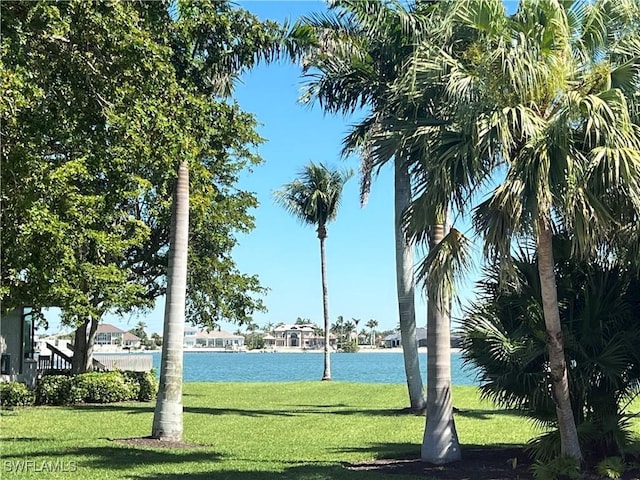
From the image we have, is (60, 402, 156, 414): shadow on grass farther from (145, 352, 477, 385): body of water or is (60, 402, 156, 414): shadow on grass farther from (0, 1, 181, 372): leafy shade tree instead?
(145, 352, 477, 385): body of water

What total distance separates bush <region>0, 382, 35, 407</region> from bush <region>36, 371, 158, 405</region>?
0.67m

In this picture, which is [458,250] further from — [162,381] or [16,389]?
[16,389]

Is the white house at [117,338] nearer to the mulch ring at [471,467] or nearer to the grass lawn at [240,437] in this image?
the grass lawn at [240,437]

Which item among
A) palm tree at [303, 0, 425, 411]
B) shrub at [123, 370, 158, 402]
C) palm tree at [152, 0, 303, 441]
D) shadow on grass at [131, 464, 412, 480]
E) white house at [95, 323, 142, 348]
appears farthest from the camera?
white house at [95, 323, 142, 348]

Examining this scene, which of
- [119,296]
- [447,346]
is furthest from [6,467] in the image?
[119,296]

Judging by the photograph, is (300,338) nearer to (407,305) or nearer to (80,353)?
(80,353)

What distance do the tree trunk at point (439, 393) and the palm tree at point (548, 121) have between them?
1.96m

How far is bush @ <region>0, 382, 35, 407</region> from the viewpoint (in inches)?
788

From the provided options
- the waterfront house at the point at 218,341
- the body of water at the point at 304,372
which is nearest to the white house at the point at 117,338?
the body of water at the point at 304,372

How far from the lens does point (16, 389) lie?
66.5 ft

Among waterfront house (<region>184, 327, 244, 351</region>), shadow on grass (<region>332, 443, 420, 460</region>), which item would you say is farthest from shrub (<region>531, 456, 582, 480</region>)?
waterfront house (<region>184, 327, 244, 351</region>)

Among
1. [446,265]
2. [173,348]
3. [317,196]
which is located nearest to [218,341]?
[317,196]

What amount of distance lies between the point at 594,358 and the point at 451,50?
4494mm

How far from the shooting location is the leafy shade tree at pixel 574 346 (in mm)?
9781
